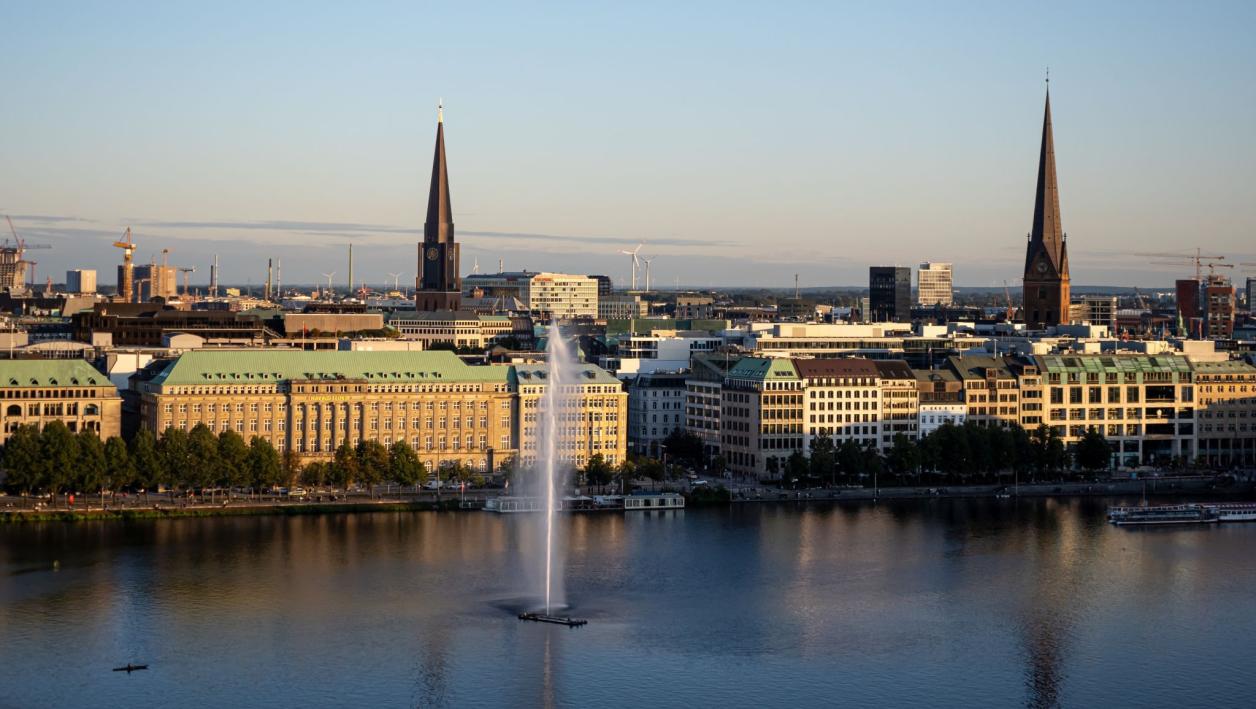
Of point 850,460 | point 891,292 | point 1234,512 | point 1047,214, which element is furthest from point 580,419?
point 891,292

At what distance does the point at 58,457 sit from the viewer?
7081 cm

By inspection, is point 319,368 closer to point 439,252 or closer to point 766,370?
point 766,370

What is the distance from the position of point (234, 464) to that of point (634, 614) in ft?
82.8

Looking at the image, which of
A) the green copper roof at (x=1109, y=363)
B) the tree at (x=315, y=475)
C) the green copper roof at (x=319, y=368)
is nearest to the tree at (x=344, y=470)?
the tree at (x=315, y=475)

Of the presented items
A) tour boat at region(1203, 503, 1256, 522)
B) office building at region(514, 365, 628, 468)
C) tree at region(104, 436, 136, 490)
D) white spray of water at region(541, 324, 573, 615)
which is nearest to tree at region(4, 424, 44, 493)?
tree at region(104, 436, 136, 490)

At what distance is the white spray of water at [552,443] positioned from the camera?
197 feet

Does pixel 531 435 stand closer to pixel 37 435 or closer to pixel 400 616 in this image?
pixel 37 435

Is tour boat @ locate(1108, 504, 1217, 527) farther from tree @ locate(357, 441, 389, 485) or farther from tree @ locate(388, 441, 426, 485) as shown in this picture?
tree @ locate(357, 441, 389, 485)

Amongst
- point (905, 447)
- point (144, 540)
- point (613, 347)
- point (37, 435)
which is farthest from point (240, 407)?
point (613, 347)

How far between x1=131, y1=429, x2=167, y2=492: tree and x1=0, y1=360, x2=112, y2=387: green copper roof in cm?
714

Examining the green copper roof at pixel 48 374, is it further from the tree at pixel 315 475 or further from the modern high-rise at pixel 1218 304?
the modern high-rise at pixel 1218 304

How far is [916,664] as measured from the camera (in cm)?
4791

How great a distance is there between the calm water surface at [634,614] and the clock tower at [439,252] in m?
66.5

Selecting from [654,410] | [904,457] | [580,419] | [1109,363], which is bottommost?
[904,457]
